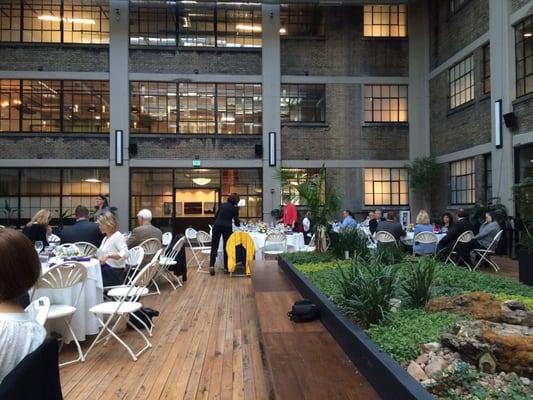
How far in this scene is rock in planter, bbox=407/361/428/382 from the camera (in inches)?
105

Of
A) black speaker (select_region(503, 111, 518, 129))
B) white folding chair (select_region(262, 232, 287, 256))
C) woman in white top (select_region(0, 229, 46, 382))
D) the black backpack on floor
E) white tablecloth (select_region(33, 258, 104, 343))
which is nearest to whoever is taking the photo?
woman in white top (select_region(0, 229, 46, 382))

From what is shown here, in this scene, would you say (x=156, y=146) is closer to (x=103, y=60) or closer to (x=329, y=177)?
(x=103, y=60)

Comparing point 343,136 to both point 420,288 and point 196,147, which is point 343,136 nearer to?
point 196,147

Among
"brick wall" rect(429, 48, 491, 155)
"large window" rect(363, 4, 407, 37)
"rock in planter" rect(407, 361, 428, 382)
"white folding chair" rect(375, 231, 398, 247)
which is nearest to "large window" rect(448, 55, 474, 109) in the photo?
"brick wall" rect(429, 48, 491, 155)

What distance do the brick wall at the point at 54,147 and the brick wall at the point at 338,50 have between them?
772 cm

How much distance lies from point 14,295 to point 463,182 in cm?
1589

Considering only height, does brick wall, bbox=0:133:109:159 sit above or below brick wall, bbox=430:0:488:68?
below

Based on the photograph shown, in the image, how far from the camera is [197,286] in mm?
9141

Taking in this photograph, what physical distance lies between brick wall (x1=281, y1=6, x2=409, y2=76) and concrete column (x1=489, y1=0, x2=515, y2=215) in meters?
5.25

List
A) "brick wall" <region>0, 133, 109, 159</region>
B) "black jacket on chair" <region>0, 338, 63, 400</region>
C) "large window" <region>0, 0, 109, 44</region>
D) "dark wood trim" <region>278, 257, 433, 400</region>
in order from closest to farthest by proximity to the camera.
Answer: "black jacket on chair" <region>0, 338, 63, 400</region> → "dark wood trim" <region>278, 257, 433, 400</region> → "brick wall" <region>0, 133, 109, 159</region> → "large window" <region>0, 0, 109, 44</region>

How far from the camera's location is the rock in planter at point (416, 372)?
2.68 metres

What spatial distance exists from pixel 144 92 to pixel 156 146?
212 centimetres

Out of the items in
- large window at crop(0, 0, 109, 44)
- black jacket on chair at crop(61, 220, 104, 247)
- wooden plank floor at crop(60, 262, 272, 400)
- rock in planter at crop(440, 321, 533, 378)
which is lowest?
wooden plank floor at crop(60, 262, 272, 400)

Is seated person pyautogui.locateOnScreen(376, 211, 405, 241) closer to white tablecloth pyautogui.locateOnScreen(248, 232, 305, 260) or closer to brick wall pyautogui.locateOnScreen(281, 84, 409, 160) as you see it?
white tablecloth pyautogui.locateOnScreen(248, 232, 305, 260)
